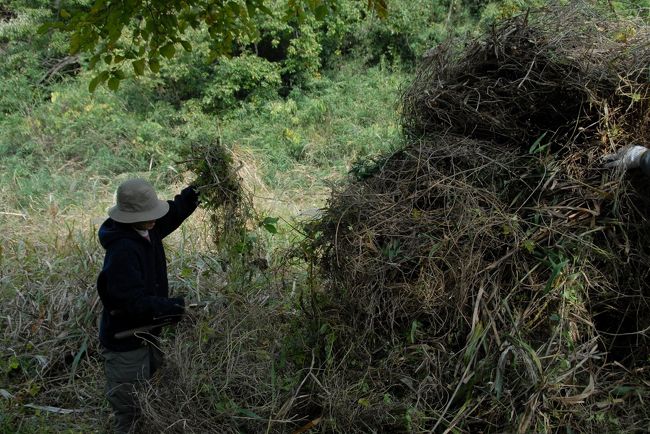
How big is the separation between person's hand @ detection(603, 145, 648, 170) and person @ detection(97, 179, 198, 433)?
252cm

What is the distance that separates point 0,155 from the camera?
1073 cm

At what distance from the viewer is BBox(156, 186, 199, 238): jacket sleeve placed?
4.07 meters

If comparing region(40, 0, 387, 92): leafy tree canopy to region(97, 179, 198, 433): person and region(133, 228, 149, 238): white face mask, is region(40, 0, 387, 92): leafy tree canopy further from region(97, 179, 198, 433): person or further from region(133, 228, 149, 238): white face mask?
region(133, 228, 149, 238): white face mask

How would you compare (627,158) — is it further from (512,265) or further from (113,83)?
(113,83)

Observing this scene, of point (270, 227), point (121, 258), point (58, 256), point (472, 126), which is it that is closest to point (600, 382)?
point (472, 126)

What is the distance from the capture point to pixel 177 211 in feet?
13.5

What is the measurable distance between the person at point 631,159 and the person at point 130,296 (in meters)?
2.52

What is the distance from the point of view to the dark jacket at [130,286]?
11.6ft

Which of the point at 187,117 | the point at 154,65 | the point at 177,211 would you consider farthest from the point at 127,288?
the point at 187,117

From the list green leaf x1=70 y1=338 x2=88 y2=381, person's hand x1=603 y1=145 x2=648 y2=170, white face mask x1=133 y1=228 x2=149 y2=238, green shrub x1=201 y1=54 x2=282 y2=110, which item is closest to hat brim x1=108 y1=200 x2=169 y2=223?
white face mask x1=133 y1=228 x2=149 y2=238

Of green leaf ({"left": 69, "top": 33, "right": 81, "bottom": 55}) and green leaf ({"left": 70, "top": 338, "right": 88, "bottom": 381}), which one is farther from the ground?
green leaf ({"left": 69, "top": 33, "right": 81, "bottom": 55})

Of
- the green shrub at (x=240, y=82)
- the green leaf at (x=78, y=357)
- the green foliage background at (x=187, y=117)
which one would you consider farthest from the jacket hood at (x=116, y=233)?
the green shrub at (x=240, y=82)

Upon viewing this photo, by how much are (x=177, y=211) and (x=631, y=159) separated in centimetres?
269

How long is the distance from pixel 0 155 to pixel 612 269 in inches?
406
